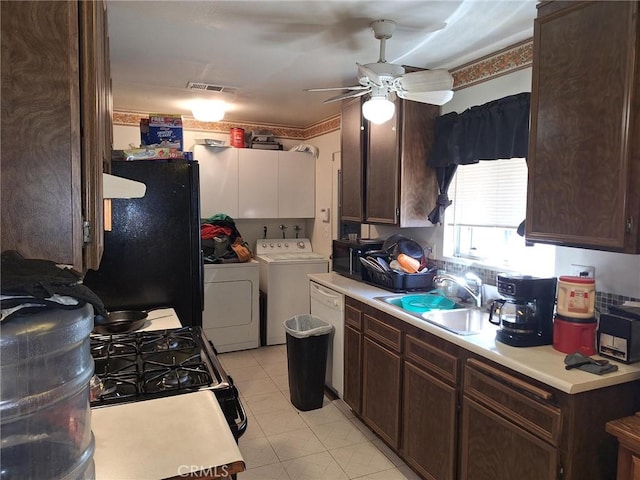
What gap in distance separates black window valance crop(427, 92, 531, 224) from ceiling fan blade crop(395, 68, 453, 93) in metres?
0.47

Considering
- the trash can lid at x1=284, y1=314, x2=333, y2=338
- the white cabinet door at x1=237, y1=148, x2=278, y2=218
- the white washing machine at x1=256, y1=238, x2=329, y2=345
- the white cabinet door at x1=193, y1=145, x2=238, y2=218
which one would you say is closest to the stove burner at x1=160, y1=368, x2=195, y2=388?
the trash can lid at x1=284, y1=314, x2=333, y2=338

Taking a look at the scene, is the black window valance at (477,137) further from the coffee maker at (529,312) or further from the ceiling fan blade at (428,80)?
the coffee maker at (529,312)

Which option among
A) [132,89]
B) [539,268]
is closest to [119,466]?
[539,268]

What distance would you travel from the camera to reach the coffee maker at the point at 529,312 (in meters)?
1.84

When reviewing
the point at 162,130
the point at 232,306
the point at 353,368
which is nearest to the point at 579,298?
the point at 353,368

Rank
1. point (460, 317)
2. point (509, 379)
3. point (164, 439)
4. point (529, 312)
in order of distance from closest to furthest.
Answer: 1. point (164, 439)
2. point (509, 379)
3. point (529, 312)
4. point (460, 317)

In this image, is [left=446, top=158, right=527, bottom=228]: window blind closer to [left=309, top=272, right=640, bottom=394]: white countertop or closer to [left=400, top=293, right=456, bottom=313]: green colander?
[left=400, top=293, right=456, bottom=313]: green colander

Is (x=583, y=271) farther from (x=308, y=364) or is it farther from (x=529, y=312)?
(x=308, y=364)

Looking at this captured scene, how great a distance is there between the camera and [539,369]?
1.59 meters

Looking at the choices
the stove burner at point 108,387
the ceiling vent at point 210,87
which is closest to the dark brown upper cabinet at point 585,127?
the stove burner at point 108,387

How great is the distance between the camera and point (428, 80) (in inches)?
84.2

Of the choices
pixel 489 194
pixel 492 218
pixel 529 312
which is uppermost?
pixel 489 194

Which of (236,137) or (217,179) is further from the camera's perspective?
(236,137)

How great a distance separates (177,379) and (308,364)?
1.67 m
